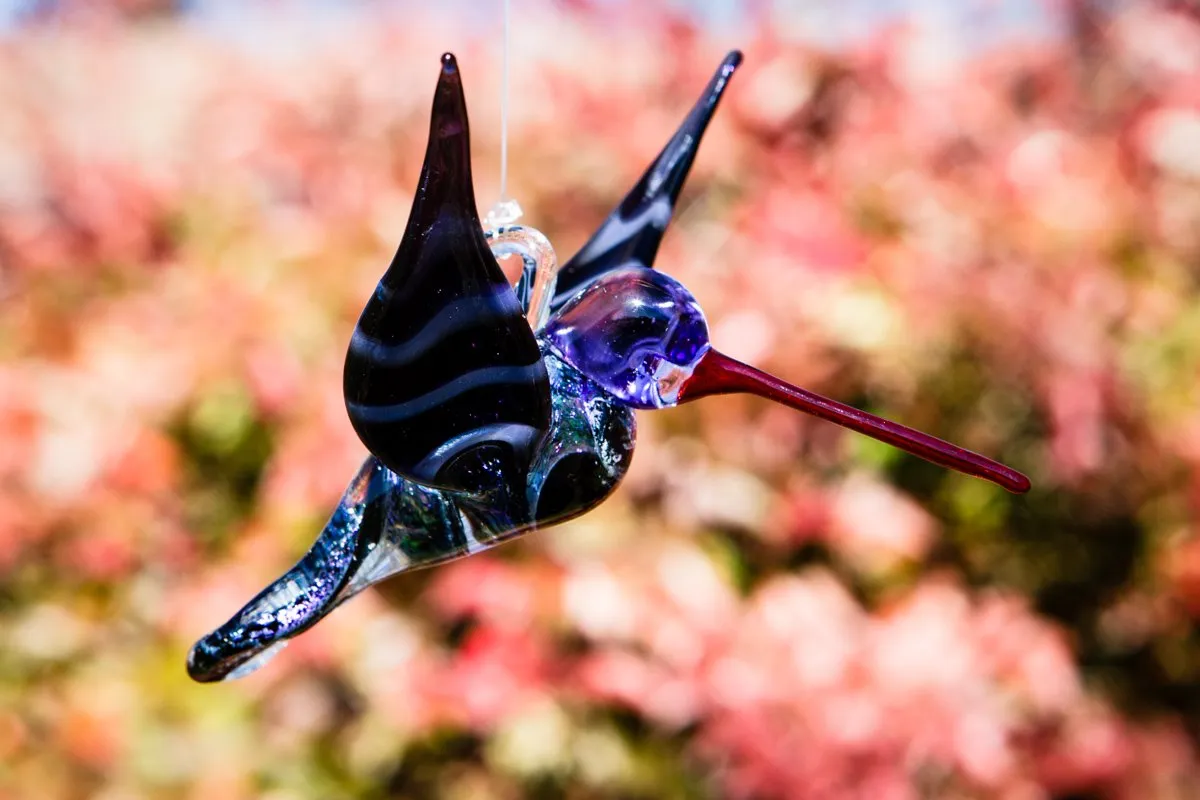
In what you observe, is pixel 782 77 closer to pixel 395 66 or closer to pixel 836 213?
pixel 836 213

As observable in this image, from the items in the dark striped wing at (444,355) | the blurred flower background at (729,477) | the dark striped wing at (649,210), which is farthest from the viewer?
the blurred flower background at (729,477)

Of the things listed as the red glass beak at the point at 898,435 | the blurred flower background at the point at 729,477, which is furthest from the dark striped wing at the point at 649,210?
the blurred flower background at the point at 729,477

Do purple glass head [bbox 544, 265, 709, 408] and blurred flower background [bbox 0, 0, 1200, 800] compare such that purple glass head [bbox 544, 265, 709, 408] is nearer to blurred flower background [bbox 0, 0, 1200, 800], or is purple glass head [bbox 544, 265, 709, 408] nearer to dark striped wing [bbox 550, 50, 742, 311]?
dark striped wing [bbox 550, 50, 742, 311]

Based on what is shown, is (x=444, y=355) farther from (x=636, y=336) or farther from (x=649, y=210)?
(x=649, y=210)

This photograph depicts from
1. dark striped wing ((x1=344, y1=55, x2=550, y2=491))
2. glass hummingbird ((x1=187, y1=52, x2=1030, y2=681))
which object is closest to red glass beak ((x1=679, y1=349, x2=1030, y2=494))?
glass hummingbird ((x1=187, y1=52, x2=1030, y2=681))

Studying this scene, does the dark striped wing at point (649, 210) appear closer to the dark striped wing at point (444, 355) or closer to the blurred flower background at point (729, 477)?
the dark striped wing at point (444, 355)

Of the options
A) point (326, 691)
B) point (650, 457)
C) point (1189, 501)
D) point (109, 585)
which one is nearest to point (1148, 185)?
point (1189, 501)

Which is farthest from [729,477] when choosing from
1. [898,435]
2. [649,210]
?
[898,435]

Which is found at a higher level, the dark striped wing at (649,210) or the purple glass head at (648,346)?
the dark striped wing at (649,210)
